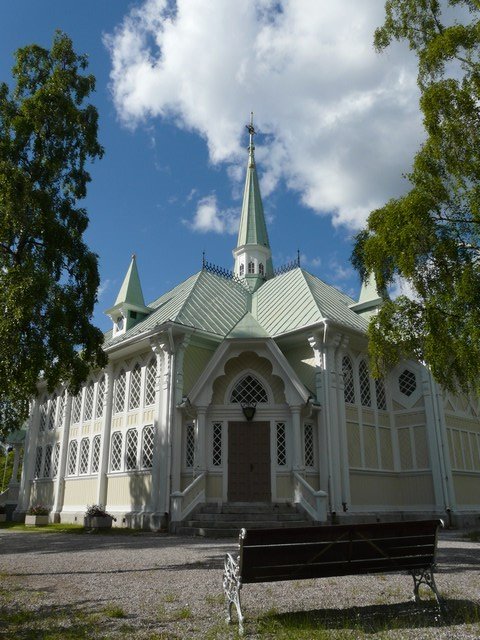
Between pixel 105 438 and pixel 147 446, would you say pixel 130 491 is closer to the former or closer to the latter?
pixel 147 446

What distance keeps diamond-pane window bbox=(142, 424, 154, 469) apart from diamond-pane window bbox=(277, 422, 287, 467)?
4.30 m

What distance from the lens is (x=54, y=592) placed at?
6.86 m

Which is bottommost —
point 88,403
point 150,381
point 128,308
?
point 88,403

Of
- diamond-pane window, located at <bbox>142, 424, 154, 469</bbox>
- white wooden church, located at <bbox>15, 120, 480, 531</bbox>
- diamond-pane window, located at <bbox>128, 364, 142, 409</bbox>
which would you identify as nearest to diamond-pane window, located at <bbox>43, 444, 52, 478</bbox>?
white wooden church, located at <bbox>15, 120, 480, 531</bbox>

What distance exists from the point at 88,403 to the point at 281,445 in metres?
9.36

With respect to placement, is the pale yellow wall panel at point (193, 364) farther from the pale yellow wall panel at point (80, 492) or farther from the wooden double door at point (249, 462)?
the pale yellow wall panel at point (80, 492)

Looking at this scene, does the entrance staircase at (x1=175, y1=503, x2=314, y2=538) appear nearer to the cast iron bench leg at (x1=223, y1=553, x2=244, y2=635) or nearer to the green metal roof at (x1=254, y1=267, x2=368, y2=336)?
the green metal roof at (x1=254, y1=267, x2=368, y2=336)

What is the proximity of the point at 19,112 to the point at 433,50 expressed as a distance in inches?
463

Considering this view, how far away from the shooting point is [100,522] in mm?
17750

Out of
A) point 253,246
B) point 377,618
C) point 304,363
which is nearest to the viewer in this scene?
point 377,618

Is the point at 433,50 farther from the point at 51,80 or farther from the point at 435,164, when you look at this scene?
the point at 51,80

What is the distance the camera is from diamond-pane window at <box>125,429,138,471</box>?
1914 centimetres

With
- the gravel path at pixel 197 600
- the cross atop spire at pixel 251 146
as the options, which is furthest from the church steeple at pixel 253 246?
the gravel path at pixel 197 600

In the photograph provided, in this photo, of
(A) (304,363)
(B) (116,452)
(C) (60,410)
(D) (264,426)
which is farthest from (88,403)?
(A) (304,363)
